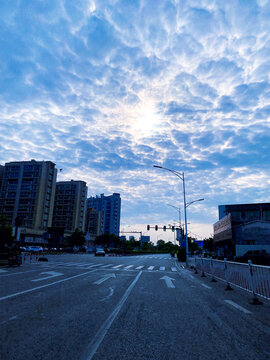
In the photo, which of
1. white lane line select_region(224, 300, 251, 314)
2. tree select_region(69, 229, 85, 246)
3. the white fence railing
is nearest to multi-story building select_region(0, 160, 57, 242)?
tree select_region(69, 229, 85, 246)

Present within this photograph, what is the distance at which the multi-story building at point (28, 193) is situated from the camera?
8562 cm

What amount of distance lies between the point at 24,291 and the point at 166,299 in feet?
16.2

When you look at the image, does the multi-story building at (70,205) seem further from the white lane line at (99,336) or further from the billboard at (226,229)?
the white lane line at (99,336)

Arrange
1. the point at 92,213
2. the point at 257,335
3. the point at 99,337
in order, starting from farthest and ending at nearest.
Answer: the point at 92,213 < the point at 257,335 < the point at 99,337

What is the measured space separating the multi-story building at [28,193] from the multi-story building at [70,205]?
23.0 meters

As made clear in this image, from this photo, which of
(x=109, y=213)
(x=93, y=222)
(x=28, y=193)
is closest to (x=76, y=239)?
(x=28, y=193)

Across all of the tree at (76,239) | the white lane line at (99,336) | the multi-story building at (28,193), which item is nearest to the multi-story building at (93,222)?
the multi-story building at (28,193)

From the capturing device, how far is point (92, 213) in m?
145

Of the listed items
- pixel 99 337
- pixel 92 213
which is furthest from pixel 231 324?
pixel 92 213

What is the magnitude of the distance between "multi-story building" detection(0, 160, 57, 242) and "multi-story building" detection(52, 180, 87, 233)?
906 inches

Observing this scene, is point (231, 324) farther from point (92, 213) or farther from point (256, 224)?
point (92, 213)

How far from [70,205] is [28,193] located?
3117cm

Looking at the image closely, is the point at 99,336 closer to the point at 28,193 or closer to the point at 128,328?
the point at 128,328

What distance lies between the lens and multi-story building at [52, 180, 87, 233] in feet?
379
